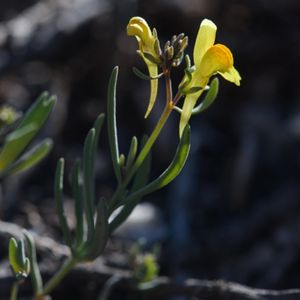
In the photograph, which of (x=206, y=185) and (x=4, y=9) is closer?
(x=206, y=185)

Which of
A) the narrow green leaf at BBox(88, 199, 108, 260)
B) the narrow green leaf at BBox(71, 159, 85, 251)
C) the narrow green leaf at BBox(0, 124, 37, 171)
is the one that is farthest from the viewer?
the narrow green leaf at BBox(0, 124, 37, 171)

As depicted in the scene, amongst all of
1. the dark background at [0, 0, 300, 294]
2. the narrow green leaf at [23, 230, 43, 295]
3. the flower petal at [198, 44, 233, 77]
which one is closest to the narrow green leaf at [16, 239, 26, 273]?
the narrow green leaf at [23, 230, 43, 295]

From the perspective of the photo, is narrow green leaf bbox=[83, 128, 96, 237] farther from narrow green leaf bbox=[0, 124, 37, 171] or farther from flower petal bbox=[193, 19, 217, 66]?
flower petal bbox=[193, 19, 217, 66]

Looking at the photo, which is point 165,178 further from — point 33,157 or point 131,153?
point 33,157

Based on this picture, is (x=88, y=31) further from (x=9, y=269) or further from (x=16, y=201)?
(x=9, y=269)

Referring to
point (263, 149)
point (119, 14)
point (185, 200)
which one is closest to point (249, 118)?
point (263, 149)

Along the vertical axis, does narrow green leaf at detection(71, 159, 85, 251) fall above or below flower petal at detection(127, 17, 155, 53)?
below

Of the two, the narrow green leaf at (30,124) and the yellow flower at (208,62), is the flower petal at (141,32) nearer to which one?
the yellow flower at (208,62)

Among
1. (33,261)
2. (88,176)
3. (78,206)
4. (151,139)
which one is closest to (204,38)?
(151,139)
